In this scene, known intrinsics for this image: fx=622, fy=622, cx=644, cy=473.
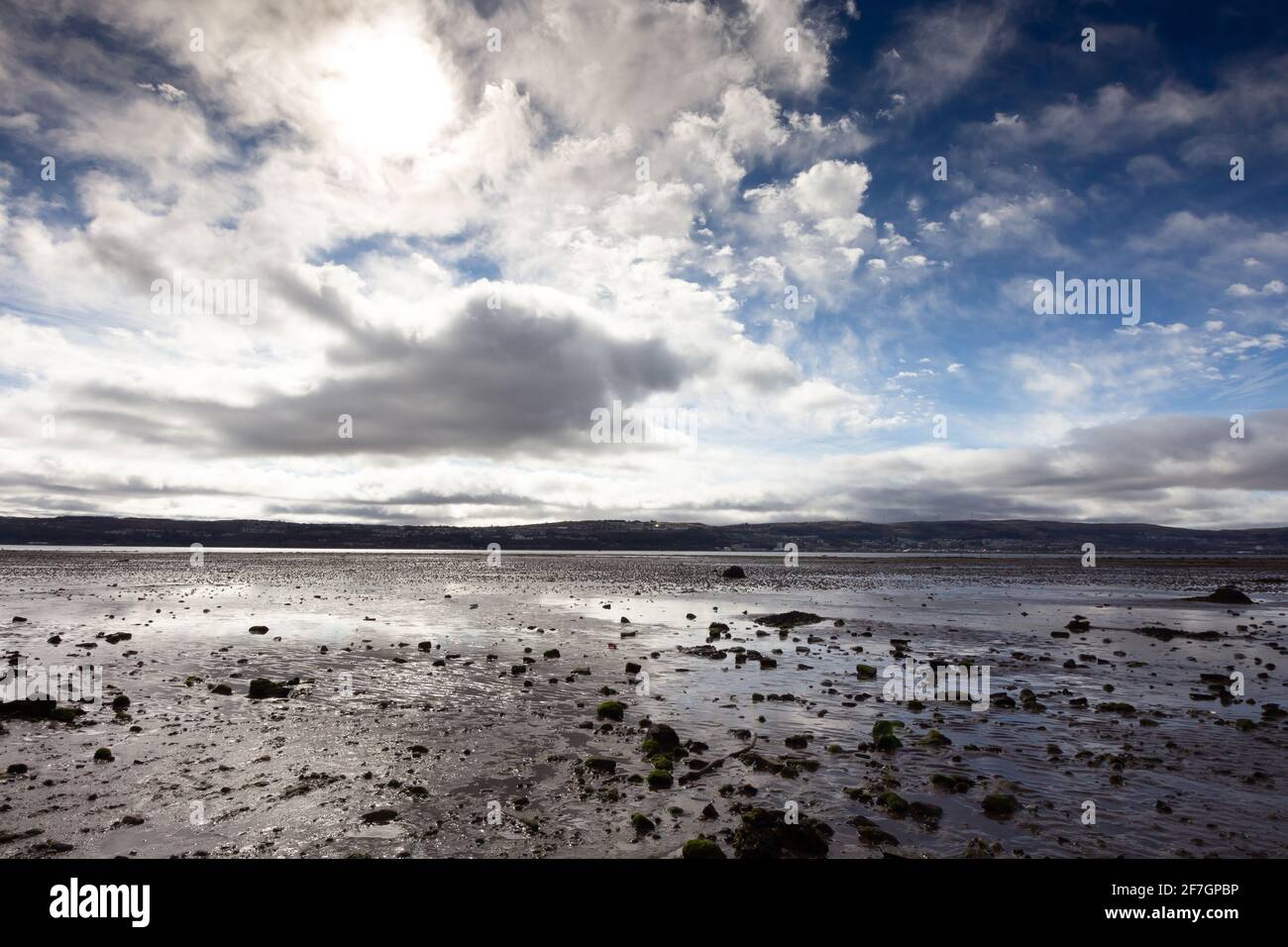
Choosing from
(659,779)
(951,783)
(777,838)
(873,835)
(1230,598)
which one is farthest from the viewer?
(1230,598)

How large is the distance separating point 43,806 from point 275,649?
17016 millimetres

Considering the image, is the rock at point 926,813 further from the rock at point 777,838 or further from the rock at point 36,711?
the rock at point 36,711

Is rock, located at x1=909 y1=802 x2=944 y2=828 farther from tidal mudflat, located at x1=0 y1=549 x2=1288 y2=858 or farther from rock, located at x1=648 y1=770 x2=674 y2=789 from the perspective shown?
rock, located at x1=648 y1=770 x2=674 y2=789

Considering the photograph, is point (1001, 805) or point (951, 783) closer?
point (1001, 805)

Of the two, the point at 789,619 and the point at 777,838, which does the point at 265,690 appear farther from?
the point at 789,619

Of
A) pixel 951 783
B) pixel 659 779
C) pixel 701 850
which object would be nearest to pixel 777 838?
pixel 701 850

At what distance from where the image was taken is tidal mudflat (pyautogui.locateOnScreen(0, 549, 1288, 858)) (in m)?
10.4

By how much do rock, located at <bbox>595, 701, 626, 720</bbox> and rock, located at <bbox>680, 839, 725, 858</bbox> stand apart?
8140 millimetres

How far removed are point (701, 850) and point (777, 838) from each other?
51.4 inches

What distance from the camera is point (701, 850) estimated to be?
953 cm

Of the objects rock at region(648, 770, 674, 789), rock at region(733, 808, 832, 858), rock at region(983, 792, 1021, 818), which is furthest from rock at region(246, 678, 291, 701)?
rock at region(983, 792, 1021, 818)

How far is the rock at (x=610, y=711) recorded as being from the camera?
695 inches

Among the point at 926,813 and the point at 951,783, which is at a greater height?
the point at 926,813

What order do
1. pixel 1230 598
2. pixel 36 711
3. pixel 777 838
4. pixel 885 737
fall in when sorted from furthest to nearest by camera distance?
pixel 1230 598 < pixel 36 711 < pixel 885 737 < pixel 777 838
